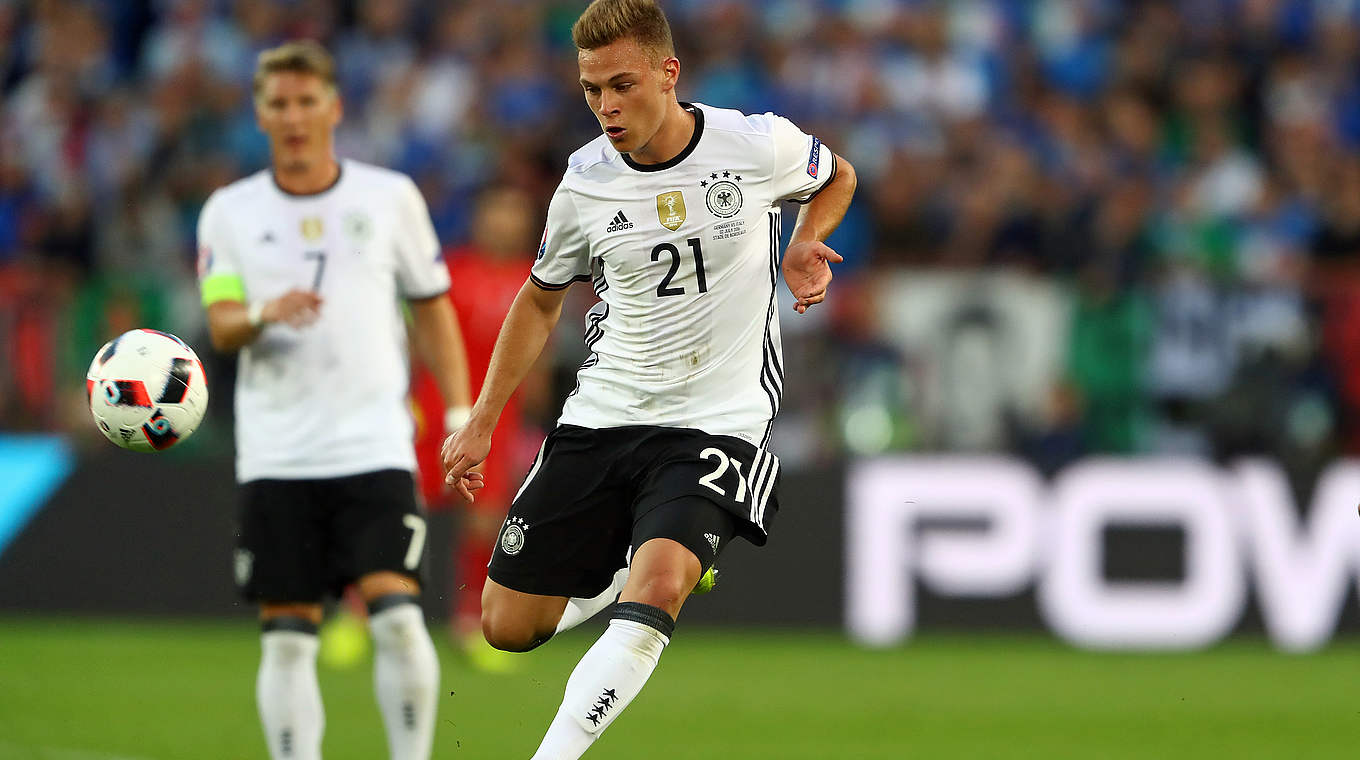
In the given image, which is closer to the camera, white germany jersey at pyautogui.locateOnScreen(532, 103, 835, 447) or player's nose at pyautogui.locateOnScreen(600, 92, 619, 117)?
player's nose at pyautogui.locateOnScreen(600, 92, 619, 117)

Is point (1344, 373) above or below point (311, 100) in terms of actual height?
below

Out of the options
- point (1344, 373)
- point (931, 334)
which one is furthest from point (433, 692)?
point (1344, 373)

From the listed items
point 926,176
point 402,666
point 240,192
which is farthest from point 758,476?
point 926,176

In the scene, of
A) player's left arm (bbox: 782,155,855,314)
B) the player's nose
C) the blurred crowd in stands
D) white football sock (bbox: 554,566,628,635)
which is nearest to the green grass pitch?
the blurred crowd in stands

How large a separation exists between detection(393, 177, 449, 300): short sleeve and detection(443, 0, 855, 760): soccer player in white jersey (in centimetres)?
112

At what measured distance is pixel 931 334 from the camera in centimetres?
1203

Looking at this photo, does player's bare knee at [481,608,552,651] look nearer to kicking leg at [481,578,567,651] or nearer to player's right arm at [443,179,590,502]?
kicking leg at [481,578,567,651]

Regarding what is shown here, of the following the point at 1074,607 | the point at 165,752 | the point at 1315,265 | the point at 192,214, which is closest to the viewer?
the point at 165,752

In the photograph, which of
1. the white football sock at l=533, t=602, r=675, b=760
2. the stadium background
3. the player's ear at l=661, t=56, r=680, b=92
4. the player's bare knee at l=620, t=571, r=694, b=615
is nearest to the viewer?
the white football sock at l=533, t=602, r=675, b=760

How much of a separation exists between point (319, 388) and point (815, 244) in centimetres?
216

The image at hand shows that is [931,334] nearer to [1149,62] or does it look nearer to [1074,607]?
[1074,607]

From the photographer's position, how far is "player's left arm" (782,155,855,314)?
5.39m

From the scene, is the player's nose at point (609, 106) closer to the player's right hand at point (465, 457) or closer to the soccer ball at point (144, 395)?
the player's right hand at point (465, 457)

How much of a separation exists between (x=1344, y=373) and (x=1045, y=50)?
4610 millimetres
